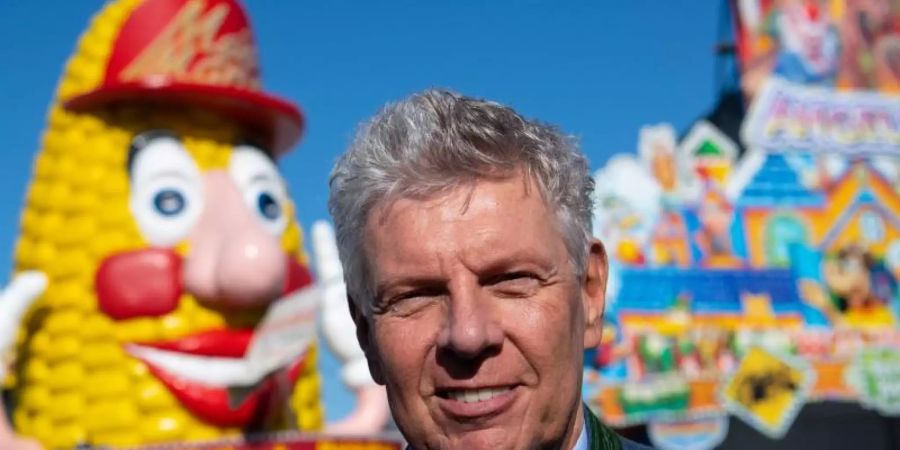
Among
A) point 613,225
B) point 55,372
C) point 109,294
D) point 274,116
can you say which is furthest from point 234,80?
point 613,225

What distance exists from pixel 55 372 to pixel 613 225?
476 cm

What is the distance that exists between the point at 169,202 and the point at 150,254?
28cm

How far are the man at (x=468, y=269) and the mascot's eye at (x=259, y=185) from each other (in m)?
4.01

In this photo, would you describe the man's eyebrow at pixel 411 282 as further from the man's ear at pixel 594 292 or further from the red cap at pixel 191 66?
the red cap at pixel 191 66

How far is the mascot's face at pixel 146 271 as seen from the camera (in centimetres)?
494

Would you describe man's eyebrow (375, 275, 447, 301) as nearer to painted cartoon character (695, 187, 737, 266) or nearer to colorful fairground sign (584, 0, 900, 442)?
colorful fairground sign (584, 0, 900, 442)

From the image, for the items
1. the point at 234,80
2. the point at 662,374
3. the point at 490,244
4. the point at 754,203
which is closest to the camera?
the point at 490,244

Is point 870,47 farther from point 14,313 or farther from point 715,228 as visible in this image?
point 14,313

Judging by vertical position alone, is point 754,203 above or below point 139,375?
above

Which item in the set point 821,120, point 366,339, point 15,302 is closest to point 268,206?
point 15,302

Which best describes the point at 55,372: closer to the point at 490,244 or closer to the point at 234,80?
the point at 234,80

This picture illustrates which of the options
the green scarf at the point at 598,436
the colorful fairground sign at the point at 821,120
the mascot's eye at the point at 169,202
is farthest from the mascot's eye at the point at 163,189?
the colorful fairground sign at the point at 821,120

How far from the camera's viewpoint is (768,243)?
9000 millimetres

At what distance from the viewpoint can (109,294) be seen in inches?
194
